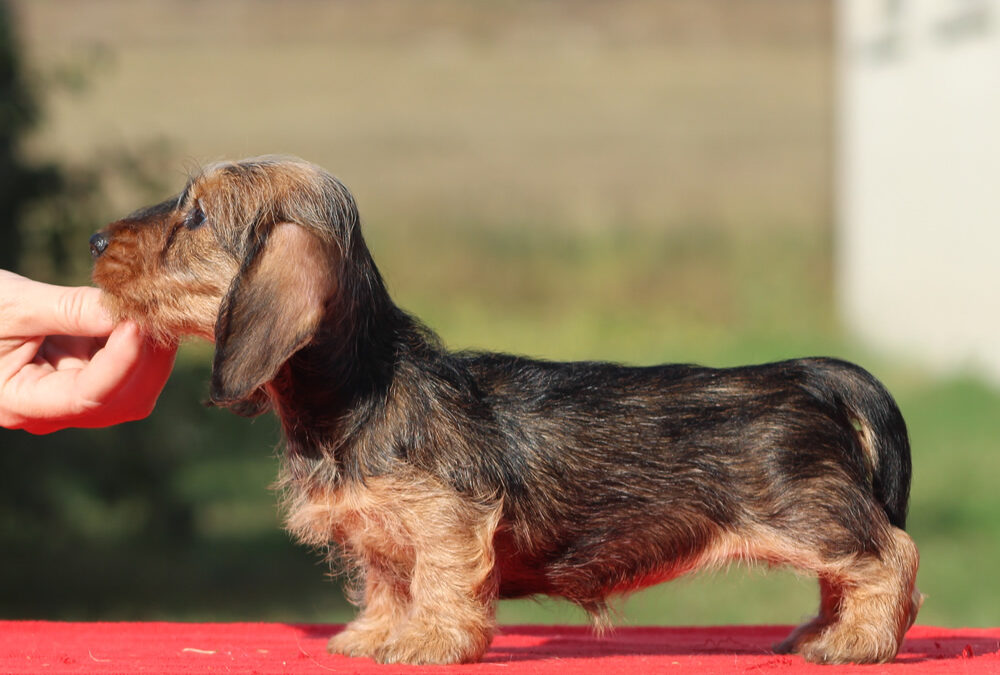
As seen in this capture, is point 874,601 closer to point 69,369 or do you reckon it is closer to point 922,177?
point 69,369

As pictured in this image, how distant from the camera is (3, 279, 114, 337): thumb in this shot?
4531 mm

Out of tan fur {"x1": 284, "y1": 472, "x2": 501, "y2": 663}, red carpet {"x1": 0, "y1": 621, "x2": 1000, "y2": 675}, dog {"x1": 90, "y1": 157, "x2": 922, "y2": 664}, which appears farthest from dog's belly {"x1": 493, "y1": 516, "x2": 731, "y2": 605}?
red carpet {"x1": 0, "y1": 621, "x2": 1000, "y2": 675}

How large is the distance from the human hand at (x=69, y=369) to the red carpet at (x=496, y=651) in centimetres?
82

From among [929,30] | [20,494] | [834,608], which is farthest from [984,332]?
[834,608]

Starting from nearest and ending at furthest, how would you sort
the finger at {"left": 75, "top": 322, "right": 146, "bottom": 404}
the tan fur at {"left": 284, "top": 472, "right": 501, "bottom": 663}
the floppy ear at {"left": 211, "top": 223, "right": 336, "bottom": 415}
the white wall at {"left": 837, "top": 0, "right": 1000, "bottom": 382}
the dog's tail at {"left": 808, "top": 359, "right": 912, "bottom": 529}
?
the floppy ear at {"left": 211, "top": 223, "right": 336, "bottom": 415} < the tan fur at {"left": 284, "top": 472, "right": 501, "bottom": 663} < the finger at {"left": 75, "top": 322, "right": 146, "bottom": 404} < the dog's tail at {"left": 808, "top": 359, "right": 912, "bottom": 529} < the white wall at {"left": 837, "top": 0, "right": 1000, "bottom": 382}

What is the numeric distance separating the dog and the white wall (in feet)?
37.6

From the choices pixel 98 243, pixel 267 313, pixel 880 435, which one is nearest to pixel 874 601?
pixel 880 435

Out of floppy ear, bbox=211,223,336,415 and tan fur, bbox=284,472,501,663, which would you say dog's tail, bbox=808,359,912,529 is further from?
floppy ear, bbox=211,223,336,415

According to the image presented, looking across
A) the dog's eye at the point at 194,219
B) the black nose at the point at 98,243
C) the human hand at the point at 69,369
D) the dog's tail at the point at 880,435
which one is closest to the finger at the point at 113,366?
the human hand at the point at 69,369

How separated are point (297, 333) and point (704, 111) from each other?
38.0 meters

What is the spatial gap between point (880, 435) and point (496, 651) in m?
1.58

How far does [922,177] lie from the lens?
59.7ft

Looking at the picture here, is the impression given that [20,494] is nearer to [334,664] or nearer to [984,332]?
[334,664]

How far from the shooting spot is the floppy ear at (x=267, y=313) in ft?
13.9
